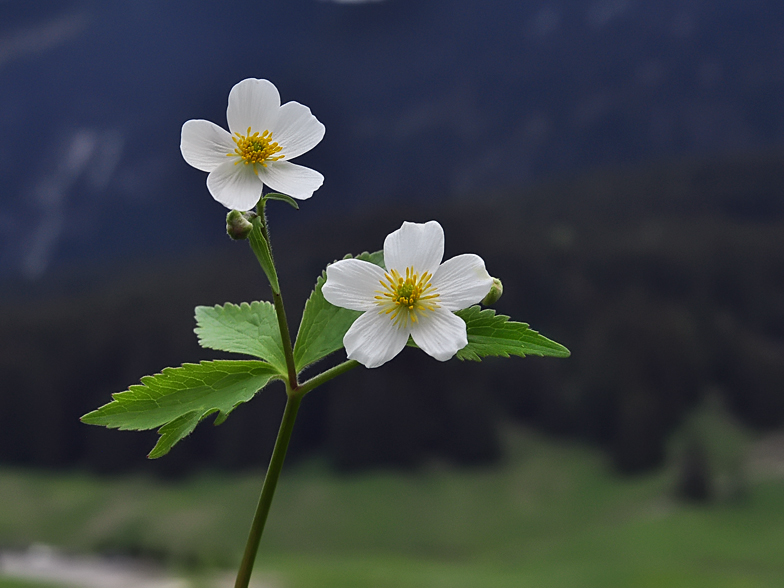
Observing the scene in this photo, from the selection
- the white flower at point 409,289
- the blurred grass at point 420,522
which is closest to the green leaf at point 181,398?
the white flower at point 409,289

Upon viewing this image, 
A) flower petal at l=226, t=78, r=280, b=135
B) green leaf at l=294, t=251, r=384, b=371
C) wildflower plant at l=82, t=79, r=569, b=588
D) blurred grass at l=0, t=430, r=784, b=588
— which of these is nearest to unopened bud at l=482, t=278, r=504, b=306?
wildflower plant at l=82, t=79, r=569, b=588

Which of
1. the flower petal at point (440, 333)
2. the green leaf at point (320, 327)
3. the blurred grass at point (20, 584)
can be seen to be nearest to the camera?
the flower petal at point (440, 333)

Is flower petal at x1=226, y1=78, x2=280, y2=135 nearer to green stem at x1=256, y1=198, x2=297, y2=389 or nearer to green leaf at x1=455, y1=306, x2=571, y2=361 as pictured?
green stem at x1=256, y1=198, x2=297, y2=389

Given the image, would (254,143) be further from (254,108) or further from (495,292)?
(495,292)

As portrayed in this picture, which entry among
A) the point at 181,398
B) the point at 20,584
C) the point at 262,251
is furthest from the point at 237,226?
the point at 20,584

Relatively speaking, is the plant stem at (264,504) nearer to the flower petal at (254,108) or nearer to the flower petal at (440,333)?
the flower petal at (440,333)

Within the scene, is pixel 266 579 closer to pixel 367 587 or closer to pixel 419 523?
pixel 367 587
